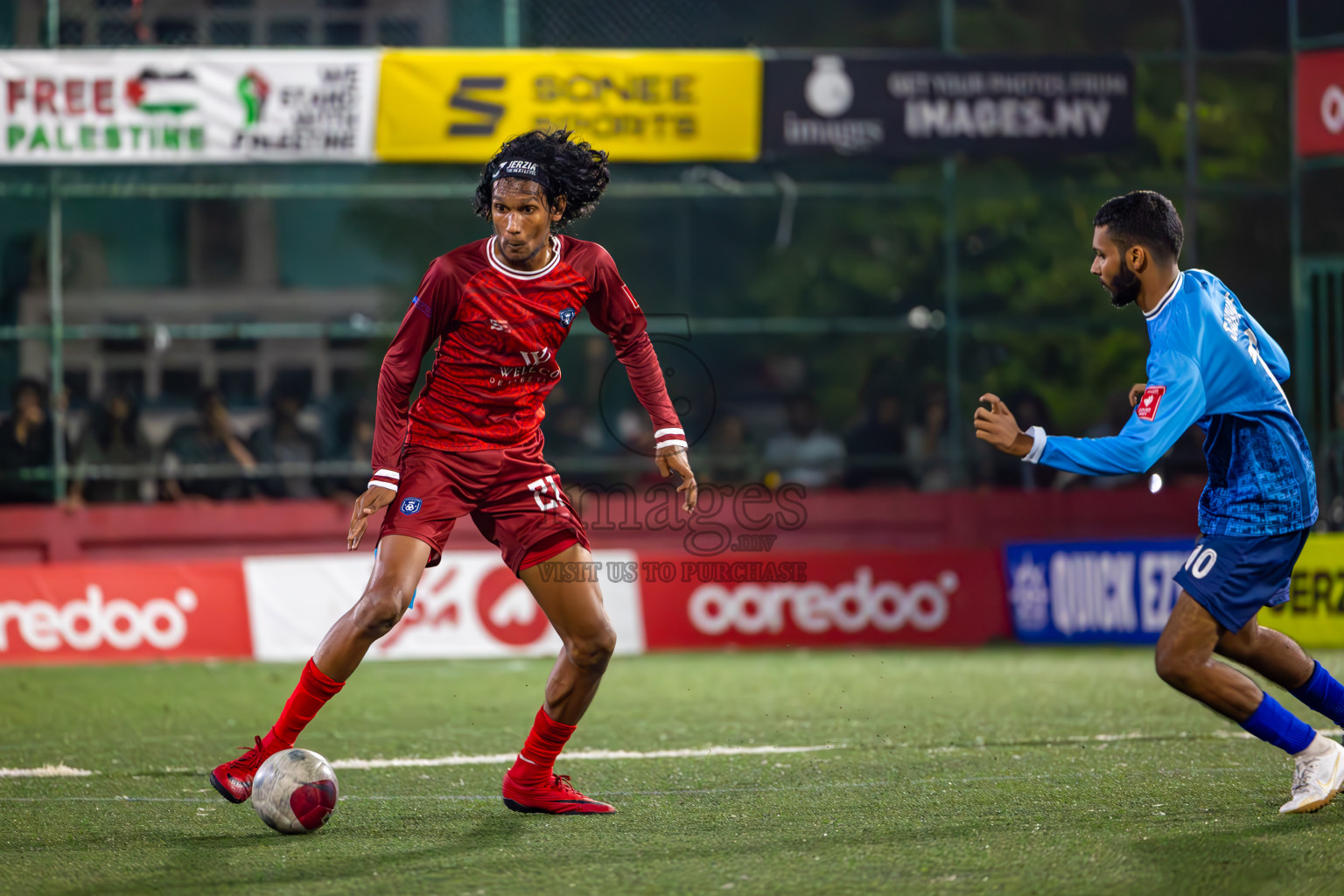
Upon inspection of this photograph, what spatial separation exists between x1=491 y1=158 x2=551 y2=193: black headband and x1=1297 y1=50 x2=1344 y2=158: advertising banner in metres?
10.3

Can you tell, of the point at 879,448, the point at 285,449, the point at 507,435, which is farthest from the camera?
the point at 879,448

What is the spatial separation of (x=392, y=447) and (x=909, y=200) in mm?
11295

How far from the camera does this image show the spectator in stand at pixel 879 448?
14.5m

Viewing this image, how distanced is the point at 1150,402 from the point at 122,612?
915 cm

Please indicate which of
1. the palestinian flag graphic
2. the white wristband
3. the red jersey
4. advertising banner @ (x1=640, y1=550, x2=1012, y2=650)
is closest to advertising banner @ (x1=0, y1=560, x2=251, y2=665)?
advertising banner @ (x1=640, y1=550, x2=1012, y2=650)

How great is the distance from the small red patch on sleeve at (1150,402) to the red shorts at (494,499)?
2039mm

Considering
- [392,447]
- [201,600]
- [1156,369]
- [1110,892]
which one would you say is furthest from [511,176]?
[201,600]

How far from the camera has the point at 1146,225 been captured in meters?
5.55

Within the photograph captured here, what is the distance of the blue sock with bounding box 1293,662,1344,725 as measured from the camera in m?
5.69

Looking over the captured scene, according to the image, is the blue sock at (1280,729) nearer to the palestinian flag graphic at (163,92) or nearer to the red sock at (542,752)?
the red sock at (542,752)

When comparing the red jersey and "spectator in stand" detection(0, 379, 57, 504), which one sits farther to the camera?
"spectator in stand" detection(0, 379, 57, 504)

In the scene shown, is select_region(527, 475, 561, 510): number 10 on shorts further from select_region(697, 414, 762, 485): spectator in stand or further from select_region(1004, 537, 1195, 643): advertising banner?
select_region(697, 414, 762, 485): spectator in stand

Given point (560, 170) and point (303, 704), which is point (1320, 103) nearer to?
point (560, 170)

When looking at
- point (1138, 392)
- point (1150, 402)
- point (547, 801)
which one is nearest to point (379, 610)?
point (547, 801)
